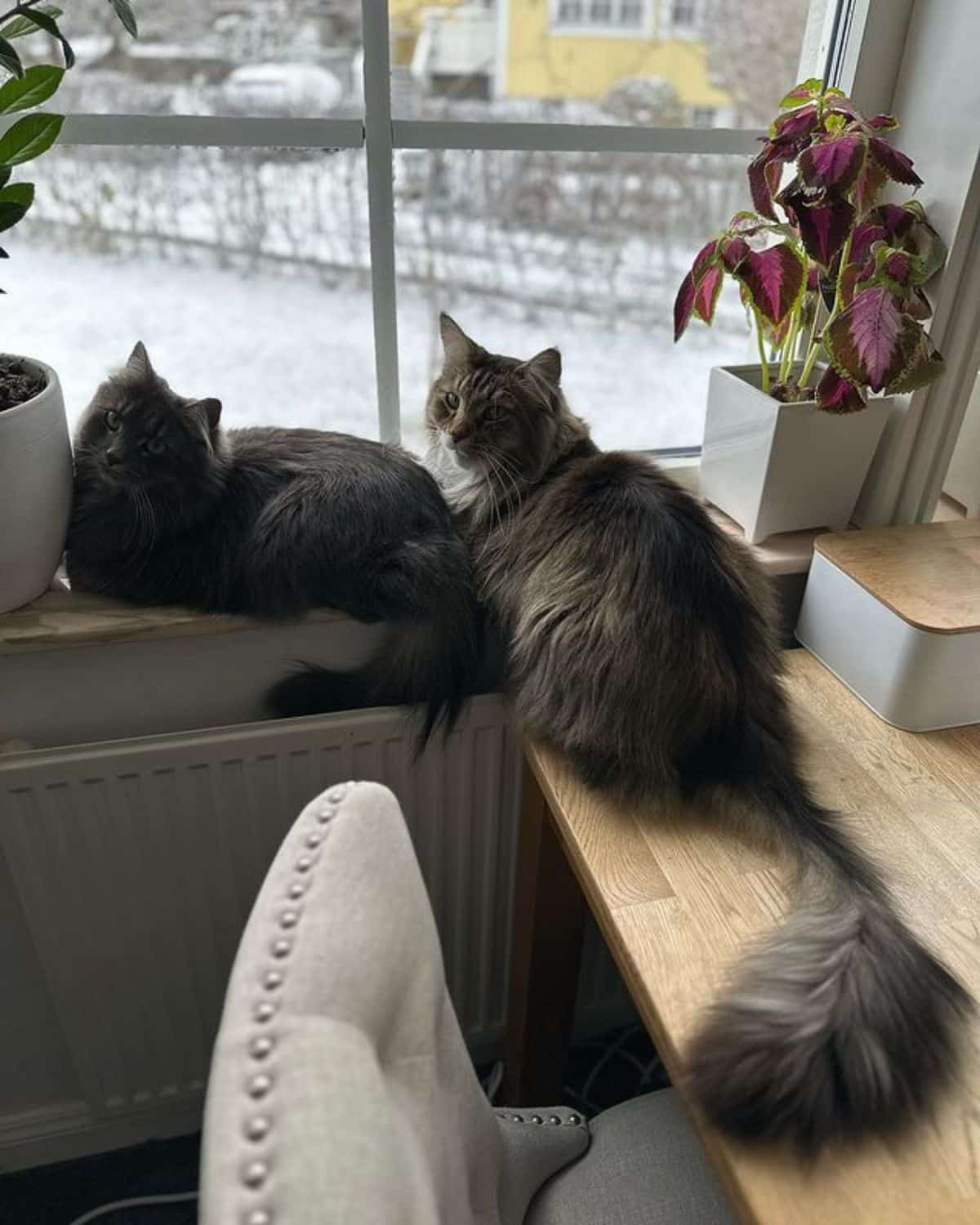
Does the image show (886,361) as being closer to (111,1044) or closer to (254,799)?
(254,799)

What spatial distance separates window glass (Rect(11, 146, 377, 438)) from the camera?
116 cm

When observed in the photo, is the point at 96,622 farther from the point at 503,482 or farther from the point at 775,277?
the point at 775,277

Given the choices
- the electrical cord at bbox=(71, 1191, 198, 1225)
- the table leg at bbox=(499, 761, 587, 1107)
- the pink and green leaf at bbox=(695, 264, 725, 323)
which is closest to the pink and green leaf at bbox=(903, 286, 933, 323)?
the pink and green leaf at bbox=(695, 264, 725, 323)

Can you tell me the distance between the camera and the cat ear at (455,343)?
1170 millimetres

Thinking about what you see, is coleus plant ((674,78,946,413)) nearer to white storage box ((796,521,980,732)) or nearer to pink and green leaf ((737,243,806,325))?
pink and green leaf ((737,243,806,325))

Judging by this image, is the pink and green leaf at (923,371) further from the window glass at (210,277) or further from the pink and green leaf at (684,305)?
the window glass at (210,277)

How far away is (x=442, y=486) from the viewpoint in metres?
1.20

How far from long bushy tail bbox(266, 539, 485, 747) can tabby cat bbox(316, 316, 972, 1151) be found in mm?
46

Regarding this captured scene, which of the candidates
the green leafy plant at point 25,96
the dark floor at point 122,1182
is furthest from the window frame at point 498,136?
the dark floor at point 122,1182

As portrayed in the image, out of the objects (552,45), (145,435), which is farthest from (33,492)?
(552,45)

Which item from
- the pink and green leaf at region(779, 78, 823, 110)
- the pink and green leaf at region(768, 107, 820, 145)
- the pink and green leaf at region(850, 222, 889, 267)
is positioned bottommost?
the pink and green leaf at region(850, 222, 889, 267)

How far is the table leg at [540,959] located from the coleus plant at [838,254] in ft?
2.00

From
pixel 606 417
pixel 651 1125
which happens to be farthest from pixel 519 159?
pixel 651 1125

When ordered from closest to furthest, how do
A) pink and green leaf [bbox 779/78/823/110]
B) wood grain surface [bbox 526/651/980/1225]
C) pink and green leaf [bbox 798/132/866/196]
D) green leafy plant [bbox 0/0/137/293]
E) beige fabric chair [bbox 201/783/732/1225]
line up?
beige fabric chair [bbox 201/783/732/1225], wood grain surface [bbox 526/651/980/1225], green leafy plant [bbox 0/0/137/293], pink and green leaf [bbox 798/132/866/196], pink and green leaf [bbox 779/78/823/110]
